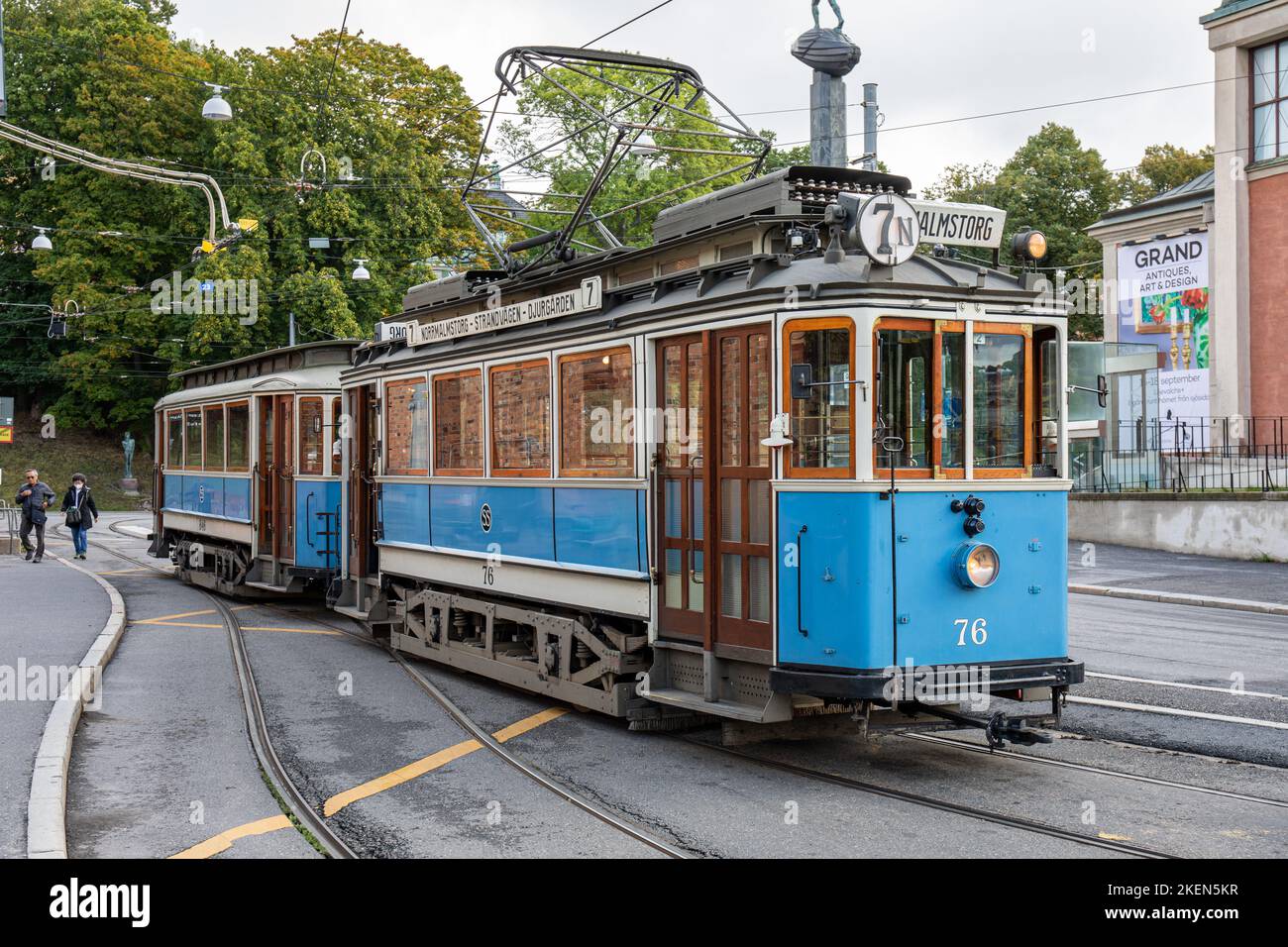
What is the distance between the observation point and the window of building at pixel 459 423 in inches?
470

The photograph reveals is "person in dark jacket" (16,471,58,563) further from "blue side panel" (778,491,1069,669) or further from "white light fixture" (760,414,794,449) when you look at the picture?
"blue side panel" (778,491,1069,669)

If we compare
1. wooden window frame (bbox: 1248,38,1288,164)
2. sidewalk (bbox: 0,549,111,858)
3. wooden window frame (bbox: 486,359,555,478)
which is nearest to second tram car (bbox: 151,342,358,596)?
sidewalk (bbox: 0,549,111,858)

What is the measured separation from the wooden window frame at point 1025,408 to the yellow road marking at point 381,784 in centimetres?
387

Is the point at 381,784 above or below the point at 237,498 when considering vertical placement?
below

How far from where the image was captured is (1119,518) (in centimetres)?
2728

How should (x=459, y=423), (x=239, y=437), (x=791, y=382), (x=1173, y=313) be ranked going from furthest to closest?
1. (x=1173, y=313)
2. (x=239, y=437)
3. (x=459, y=423)
4. (x=791, y=382)

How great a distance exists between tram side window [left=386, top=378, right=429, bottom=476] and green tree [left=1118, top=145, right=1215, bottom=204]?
4556 cm

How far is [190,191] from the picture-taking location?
45.7 m

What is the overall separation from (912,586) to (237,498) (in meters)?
14.2

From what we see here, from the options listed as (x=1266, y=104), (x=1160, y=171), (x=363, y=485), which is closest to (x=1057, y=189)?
(x=1160, y=171)

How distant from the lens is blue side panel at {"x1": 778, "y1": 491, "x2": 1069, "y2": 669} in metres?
7.79

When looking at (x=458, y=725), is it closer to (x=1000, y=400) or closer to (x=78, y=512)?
(x=1000, y=400)

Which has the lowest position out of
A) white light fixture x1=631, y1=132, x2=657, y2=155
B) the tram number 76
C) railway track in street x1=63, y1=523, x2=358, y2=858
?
railway track in street x1=63, y1=523, x2=358, y2=858
